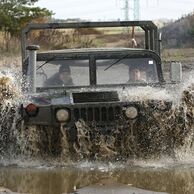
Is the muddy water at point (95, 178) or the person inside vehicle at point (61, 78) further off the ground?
the person inside vehicle at point (61, 78)

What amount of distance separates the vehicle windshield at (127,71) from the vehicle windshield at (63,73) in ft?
0.64

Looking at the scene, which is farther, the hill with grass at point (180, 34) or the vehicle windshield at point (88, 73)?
the hill with grass at point (180, 34)

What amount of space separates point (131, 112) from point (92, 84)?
4.91 ft

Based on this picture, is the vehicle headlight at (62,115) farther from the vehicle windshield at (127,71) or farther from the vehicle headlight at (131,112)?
the vehicle windshield at (127,71)

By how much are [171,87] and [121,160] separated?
1.23 m

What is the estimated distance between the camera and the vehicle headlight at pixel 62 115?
731 cm

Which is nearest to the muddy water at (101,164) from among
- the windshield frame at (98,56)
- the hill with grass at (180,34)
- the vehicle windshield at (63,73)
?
the vehicle windshield at (63,73)

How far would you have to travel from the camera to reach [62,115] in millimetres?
7312

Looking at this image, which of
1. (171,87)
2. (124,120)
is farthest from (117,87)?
(124,120)

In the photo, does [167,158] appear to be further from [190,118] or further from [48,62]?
[48,62]

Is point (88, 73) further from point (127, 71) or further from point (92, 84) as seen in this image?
point (127, 71)

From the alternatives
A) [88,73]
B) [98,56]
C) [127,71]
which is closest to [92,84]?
[88,73]

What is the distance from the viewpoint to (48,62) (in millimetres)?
8953

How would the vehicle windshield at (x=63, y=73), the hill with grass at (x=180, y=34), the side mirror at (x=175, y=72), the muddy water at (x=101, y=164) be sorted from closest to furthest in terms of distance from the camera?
the muddy water at (x=101, y=164) < the vehicle windshield at (x=63, y=73) < the side mirror at (x=175, y=72) < the hill with grass at (x=180, y=34)
